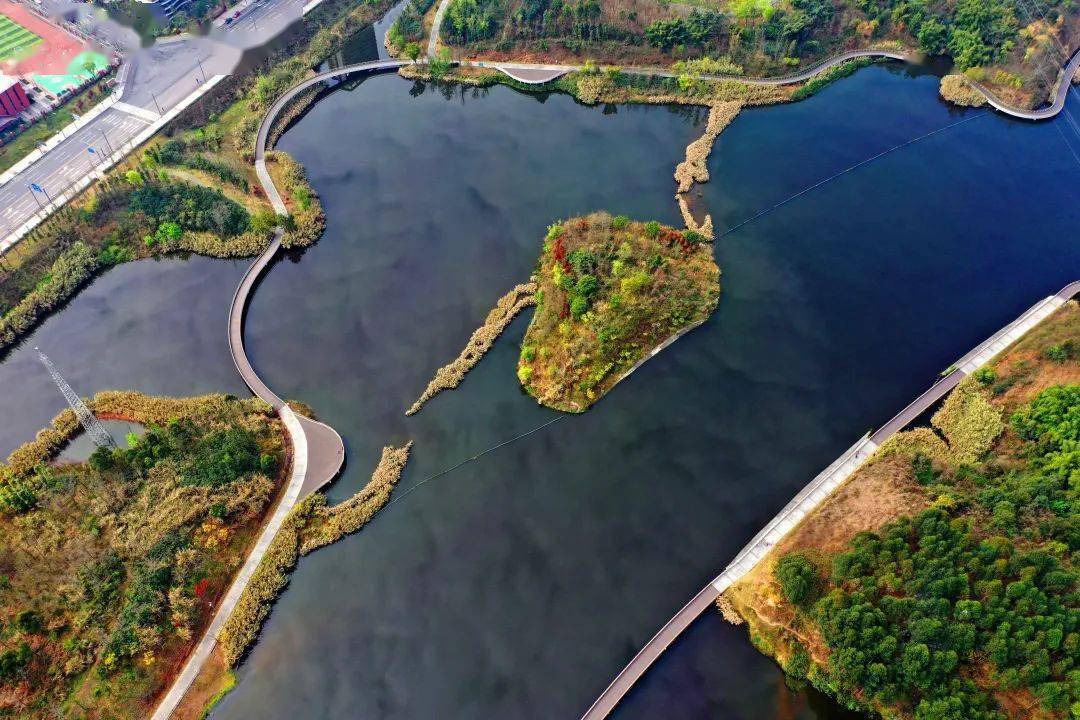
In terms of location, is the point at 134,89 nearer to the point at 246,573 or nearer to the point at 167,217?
the point at 167,217

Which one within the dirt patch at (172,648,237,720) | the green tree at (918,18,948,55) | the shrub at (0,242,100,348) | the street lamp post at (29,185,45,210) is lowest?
the dirt patch at (172,648,237,720)

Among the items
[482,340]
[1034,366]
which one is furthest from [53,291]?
[1034,366]

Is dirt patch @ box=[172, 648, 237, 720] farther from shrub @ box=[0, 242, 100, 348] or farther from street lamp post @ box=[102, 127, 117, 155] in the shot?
street lamp post @ box=[102, 127, 117, 155]

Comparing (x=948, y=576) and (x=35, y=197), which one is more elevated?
(x=35, y=197)

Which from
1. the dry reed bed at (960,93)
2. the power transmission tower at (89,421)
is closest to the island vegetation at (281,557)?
the power transmission tower at (89,421)

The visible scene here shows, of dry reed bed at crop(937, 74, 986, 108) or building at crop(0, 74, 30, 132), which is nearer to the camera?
building at crop(0, 74, 30, 132)

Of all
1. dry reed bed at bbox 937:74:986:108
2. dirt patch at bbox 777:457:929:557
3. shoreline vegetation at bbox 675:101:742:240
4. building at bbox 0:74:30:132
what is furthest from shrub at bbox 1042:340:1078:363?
building at bbox 0:74:30:132
